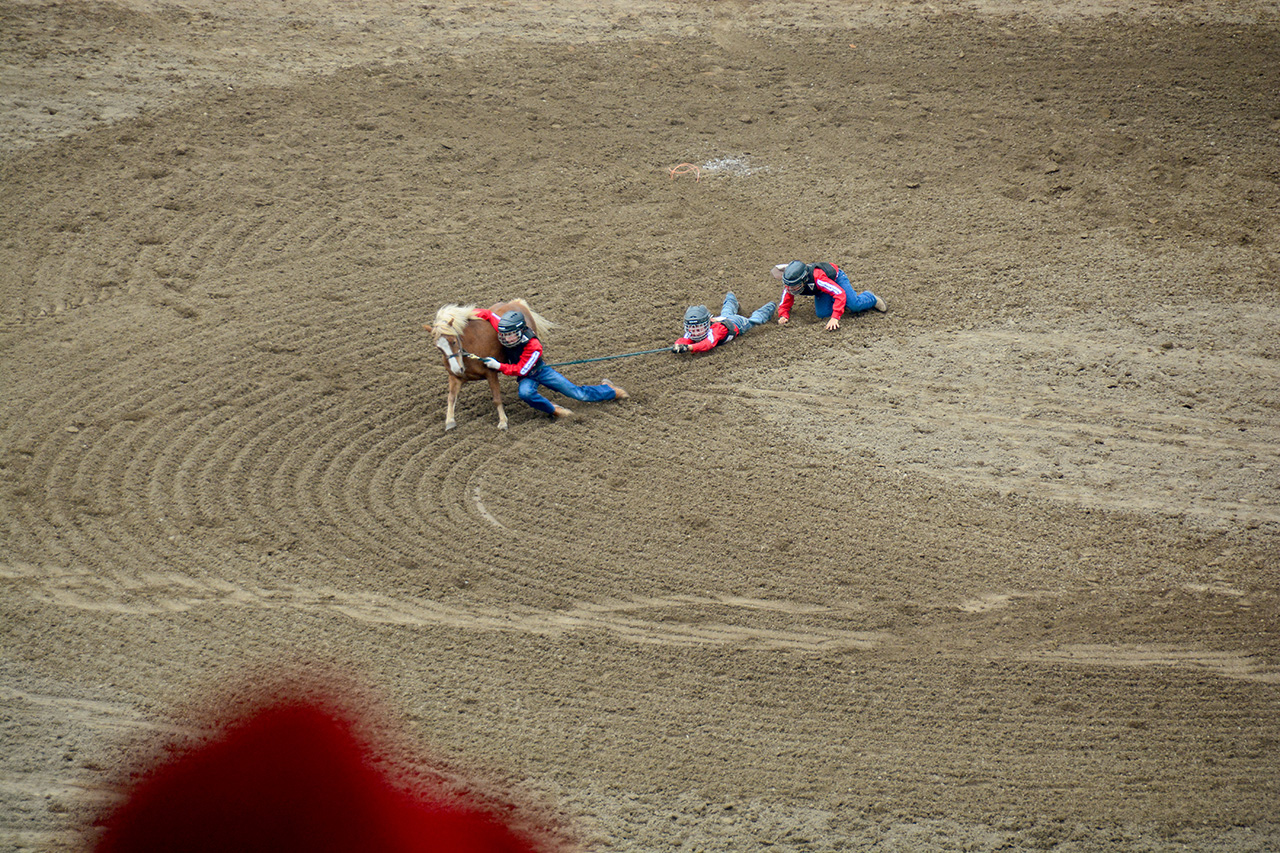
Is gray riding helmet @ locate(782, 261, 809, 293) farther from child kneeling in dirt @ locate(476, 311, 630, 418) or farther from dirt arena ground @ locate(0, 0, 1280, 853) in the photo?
child kneeling in dirt @ locate(476, 311, 630, 418)

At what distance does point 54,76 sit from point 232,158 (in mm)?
3828

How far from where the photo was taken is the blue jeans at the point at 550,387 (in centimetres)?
892

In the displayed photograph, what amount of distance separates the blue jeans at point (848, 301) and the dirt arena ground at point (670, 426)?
0.53ft

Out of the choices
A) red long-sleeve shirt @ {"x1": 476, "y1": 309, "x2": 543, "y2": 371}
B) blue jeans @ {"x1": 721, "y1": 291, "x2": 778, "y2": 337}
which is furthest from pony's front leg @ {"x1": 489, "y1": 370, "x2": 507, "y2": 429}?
blue jeans @ {"x1": 721, "y1": 291, "x2": 778, "y2": 337}

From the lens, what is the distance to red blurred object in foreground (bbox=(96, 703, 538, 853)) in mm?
5730

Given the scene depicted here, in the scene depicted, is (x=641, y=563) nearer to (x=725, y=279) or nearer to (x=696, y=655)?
(x=696, y=655)

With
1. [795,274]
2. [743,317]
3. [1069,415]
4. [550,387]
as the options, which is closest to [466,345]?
[550,387]

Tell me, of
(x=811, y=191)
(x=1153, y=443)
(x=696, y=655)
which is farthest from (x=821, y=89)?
(x=696, y=655)

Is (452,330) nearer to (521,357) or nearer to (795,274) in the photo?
(521,357)

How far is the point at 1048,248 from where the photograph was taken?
11266 millimetres

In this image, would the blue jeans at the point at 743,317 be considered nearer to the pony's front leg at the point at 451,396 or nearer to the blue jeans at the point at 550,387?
the blue jeans at the point at 550,387

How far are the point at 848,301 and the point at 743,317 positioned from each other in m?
1.22

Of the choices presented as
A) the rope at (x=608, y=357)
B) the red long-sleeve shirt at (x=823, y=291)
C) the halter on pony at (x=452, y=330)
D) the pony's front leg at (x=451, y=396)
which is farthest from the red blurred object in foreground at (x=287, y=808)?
the red long-sleeve shirt at (x=823, y=291)

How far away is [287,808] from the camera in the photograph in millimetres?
5938
